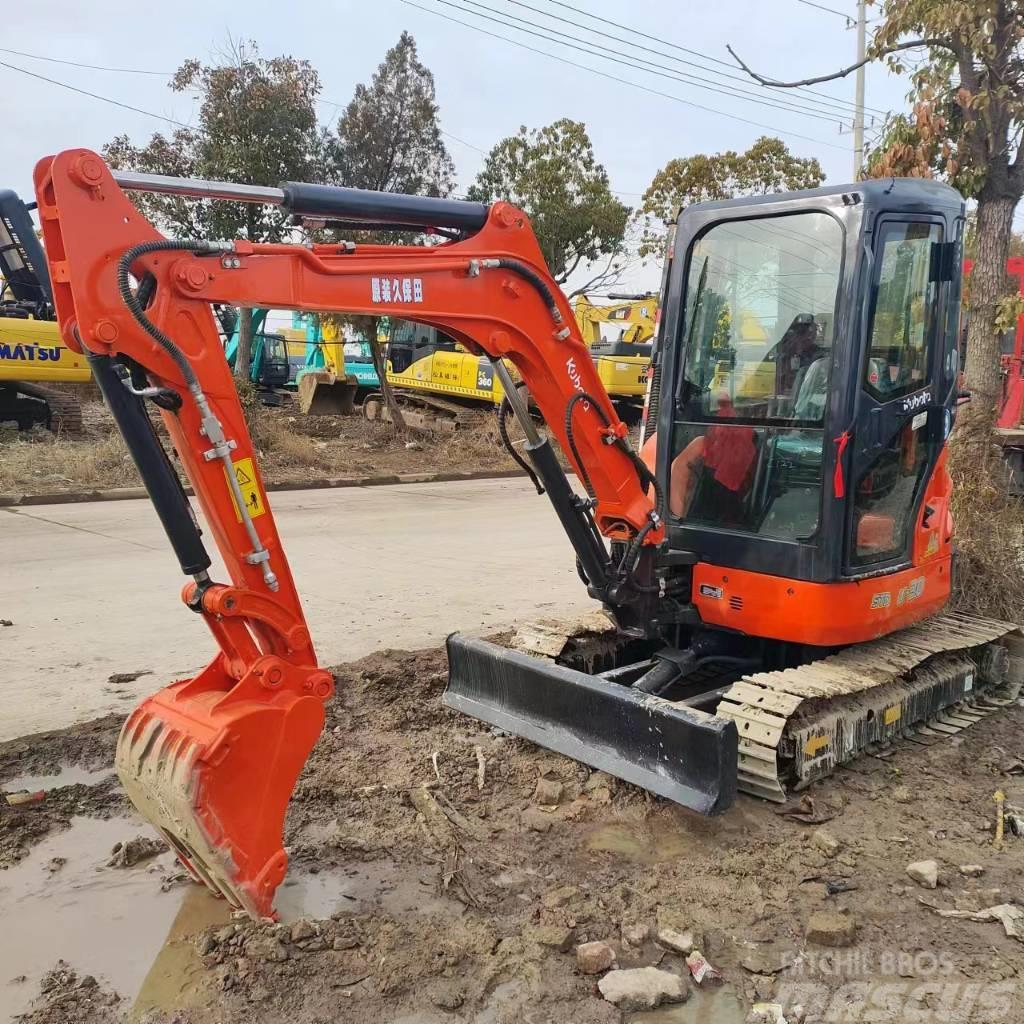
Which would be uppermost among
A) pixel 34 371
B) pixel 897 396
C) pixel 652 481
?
pixel 897 396

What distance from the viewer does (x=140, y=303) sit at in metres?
2.93

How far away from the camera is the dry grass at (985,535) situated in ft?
21.2

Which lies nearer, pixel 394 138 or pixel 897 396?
pixel 897 396

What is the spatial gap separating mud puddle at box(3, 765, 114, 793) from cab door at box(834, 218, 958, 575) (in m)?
3.45

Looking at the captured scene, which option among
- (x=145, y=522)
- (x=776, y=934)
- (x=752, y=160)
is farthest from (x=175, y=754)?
(x=752, y=160)

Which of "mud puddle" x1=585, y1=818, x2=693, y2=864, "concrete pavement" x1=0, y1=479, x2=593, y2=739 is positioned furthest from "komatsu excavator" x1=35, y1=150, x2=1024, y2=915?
"concrete pavement" x1=0, y1=479, x2=593, y2=739

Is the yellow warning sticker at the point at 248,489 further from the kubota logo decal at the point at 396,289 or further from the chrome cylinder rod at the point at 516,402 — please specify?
the chrome cylinder rod at the point at 516,402

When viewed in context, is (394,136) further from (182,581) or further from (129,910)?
(129,910)

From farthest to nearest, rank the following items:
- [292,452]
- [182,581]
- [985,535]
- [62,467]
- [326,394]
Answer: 1. [326,394]
2. [292,452]
3. [62,467]
4. [182,581]
5. [985,535]

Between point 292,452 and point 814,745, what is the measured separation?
12.4m

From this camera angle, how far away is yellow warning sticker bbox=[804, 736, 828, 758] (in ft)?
13.3

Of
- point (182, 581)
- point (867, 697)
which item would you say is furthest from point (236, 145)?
point (867, 697)

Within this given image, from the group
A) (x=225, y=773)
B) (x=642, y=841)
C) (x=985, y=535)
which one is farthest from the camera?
(x=985, y=535)

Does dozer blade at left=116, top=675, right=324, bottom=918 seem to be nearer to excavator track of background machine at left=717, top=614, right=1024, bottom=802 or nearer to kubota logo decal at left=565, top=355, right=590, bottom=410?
kubota logo decal at left=565, top=355, right=590, bottom=410
